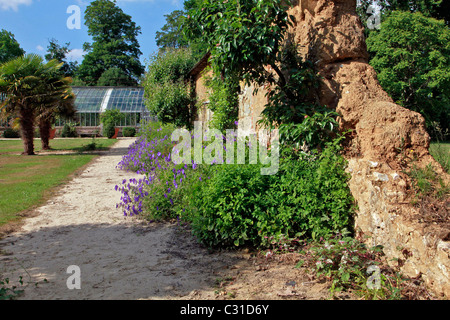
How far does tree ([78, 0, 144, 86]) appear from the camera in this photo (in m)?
44.3

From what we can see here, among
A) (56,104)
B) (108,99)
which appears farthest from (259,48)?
(108,99)

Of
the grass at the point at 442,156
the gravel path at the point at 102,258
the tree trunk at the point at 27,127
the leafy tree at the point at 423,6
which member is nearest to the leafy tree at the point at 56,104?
the tree trunk at the point at 27,127

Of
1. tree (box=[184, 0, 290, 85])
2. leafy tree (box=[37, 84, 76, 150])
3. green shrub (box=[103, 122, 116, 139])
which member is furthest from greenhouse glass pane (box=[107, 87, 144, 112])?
tree (box=[184, 0, 290, 85])

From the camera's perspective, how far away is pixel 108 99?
31859 millimetres

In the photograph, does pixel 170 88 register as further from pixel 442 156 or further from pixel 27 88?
pixel 442 156

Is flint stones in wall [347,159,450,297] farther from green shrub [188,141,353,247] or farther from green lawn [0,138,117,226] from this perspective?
green lawn [0,138,117,226]

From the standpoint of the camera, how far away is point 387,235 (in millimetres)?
3193

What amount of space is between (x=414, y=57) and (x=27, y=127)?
74.1 ft

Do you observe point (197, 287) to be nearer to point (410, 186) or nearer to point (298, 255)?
point (298, 255)

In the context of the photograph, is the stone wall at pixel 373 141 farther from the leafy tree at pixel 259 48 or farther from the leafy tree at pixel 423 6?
the leafy tree at pixel 423 6

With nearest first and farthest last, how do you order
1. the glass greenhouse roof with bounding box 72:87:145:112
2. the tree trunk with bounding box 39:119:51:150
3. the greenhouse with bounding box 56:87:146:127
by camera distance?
the tree trunk with bounding box 39:119:51:150
the greenhouse with bounding box 56:87:146:127
the glass greenhouse roof with bounding box 72:87:145:112

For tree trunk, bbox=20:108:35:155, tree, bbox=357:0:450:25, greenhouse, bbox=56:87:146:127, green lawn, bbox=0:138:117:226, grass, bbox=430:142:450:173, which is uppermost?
tree, bbox=357:0:450:25

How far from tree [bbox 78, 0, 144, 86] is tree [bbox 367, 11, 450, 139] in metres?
32.1
